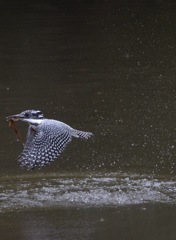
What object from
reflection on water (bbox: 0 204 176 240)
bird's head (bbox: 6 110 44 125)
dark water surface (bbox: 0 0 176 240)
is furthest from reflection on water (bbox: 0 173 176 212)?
bird's head (bbox: 6 110 44 125)

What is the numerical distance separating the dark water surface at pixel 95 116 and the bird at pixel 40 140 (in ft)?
1.83

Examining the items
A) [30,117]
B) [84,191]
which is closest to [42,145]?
[30,117]

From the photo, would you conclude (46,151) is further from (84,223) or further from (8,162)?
(8,162)

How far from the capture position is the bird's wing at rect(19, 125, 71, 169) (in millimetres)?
5812

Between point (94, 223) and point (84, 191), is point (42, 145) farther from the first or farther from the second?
point (84, 191)

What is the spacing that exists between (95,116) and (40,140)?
3.37 metres

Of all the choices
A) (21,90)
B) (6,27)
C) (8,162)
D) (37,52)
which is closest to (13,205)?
(8,162)

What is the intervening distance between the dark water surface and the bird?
558mm

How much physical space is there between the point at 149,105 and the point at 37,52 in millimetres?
4187

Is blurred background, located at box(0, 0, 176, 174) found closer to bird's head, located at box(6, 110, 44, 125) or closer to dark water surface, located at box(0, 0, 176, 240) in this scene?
dark water surface, located at box(0, 0, 176, 240)

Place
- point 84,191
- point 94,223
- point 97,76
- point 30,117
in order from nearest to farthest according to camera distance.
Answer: point 30,117 < point 94,223 < point 84,191 < point 97,76

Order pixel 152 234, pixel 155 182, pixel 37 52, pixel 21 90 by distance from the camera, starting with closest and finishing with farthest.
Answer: pixel 152 234, pixel 155 182, pixel 21 90, pixel 37 52

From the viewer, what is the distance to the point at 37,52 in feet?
44.1

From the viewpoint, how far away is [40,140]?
19.4 ft
